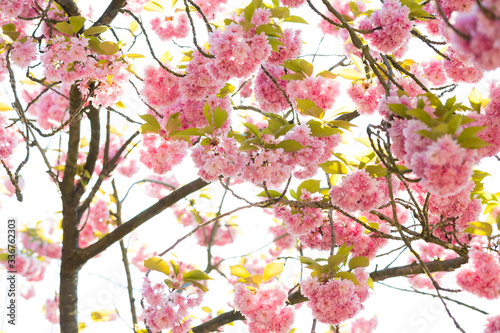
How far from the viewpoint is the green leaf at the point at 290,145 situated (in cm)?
153

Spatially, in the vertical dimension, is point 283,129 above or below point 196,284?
above

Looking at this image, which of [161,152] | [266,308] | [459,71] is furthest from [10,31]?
[459,71]

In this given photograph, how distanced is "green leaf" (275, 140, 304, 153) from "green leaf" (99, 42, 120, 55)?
101cm

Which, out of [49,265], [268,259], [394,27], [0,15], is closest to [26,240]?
[49,265]

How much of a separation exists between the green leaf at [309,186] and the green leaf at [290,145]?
39 centimetres

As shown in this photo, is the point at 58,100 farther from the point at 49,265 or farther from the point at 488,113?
the point at 488,113

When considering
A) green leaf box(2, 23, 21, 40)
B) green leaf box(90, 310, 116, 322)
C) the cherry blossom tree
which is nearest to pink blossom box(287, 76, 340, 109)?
A: the cherry blossom tree

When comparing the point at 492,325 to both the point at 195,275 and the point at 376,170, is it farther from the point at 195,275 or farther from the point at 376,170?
the point at 195,275

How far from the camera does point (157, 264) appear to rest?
1882mm

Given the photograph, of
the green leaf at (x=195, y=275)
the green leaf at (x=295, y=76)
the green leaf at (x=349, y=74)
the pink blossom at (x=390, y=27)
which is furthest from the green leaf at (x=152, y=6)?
the green leaf at (x=195, y=275)

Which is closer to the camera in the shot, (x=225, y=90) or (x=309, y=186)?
(x=309, y=186)

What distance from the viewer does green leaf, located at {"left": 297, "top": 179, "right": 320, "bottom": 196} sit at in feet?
6.27

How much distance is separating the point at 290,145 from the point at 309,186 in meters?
0.44

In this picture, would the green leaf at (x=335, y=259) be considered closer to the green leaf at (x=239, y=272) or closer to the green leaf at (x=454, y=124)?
the green leaf at (x=239, y=272)
